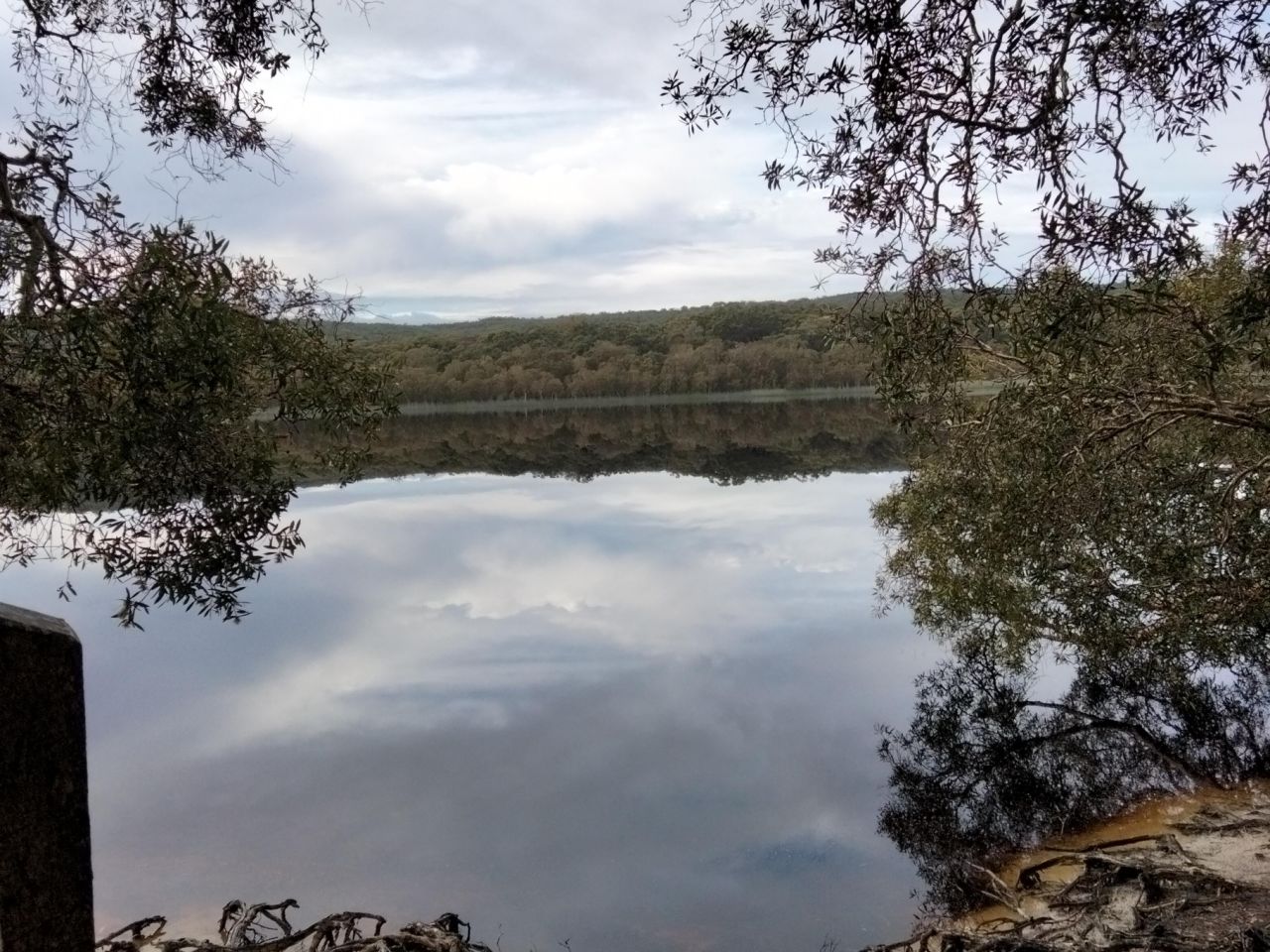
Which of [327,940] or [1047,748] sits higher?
[327,940]

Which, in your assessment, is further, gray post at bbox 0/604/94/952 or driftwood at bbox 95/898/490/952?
driftwood at bbox 95/898/490/952

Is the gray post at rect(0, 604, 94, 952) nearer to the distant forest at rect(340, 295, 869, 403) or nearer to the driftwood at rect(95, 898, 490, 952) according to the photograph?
the driftwood at rect(95, 898, 490, 952)

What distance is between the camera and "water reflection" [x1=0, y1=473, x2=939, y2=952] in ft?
20.9

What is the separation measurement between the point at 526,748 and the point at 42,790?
8066 millimetres

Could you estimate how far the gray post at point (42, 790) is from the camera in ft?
4.67

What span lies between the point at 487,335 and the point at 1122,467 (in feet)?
302

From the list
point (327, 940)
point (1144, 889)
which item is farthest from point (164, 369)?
point (1144, 889)

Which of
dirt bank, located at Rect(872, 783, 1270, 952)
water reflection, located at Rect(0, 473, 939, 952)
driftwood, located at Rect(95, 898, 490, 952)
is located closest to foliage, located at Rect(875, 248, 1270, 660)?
dirt bank, located at Rect(872, 783, 1270, 952)

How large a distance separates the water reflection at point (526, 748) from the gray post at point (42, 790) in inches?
189

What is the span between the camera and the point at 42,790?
1.47 m

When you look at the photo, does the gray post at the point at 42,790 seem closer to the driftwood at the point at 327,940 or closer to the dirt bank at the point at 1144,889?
the driftwood at the point at 327,940

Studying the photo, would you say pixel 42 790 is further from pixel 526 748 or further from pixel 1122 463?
pixel 526 748

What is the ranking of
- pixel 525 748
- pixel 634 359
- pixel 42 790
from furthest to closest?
pixel 634 359
pixel 525 748
pixel 42 790

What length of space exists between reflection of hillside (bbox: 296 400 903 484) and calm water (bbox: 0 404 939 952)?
11437mm
